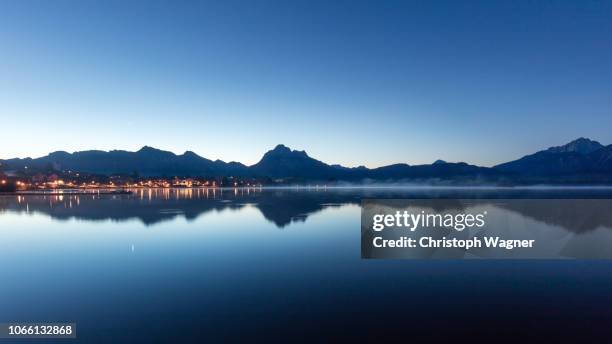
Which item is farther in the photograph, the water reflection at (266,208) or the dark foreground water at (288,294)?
the water reflection at (266,208)

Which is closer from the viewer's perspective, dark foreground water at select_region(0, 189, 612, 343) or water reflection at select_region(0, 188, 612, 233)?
dark foreground water at select_region(0, 189, 612, 343)

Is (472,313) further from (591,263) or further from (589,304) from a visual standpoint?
(591,263)

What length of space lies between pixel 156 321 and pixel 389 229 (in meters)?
23.9

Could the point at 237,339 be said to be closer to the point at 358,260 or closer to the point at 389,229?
the point at 358,260

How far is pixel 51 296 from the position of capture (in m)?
15.8

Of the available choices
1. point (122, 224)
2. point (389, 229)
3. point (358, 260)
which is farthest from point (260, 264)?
point (122, 224)

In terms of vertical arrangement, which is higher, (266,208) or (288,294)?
(288,294)

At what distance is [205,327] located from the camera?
39.7 feet

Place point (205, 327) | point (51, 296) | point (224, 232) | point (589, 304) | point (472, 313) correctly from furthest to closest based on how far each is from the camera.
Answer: point (224, 232), point (51, 296), point (589, 304), point (472, 313), point (205, 327)

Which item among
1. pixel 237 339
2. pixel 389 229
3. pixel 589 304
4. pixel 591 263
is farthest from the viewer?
pixel 389 229

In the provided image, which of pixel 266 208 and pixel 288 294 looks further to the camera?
pixel 266 208

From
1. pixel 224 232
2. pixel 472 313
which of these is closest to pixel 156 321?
pixel 472 313

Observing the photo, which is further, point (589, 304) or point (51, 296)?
point (51, 296)

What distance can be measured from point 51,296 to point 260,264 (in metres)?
10.6
